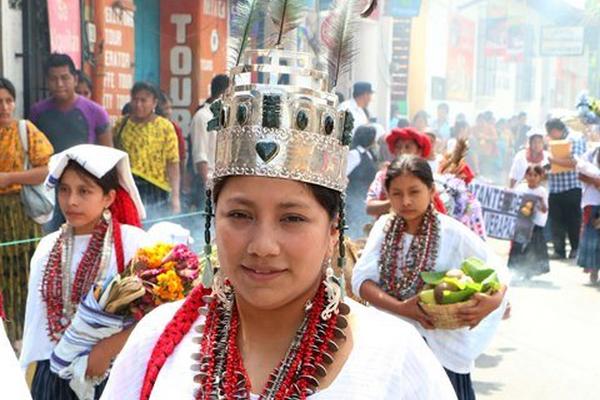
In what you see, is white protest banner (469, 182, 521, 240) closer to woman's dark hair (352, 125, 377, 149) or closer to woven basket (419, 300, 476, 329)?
woman's dark hair (352, 125, 377, 149)

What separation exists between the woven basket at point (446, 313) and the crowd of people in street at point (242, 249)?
4cm

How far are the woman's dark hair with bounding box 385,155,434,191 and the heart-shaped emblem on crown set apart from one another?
2.87 meters

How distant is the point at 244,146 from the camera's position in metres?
2.11

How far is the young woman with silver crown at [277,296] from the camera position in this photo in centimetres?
205

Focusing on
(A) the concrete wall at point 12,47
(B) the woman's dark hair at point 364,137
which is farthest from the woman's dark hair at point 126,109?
(B) the woman's dark hair at point 364,137

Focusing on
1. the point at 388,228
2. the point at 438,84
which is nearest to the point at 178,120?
the point at 388,228

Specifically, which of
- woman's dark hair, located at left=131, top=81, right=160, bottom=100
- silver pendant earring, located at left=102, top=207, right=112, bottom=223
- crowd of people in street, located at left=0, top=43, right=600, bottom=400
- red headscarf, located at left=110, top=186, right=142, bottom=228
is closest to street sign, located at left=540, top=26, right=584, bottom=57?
crowd of people in street, located at left=0, top=43, right=600, bottom=400

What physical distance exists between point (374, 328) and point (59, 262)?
8.02 feet

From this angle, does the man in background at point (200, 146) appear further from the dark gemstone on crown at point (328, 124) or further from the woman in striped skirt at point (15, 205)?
the dark gemstone on crown at point (328, 124)

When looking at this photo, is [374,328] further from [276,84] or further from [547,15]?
[547,15]

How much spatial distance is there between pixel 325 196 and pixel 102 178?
2422mm

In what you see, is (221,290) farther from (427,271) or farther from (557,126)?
(557,126)

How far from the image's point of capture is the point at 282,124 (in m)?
2.12

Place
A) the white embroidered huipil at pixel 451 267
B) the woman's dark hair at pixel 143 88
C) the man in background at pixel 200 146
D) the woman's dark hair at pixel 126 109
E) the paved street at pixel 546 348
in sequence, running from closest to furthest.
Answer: the white embroidered huipil at pixel 451 267
the paved street at pixel 546 348
the woman's dark hair at pixel 126 109
the woman's dark hair at pixel 143 88
the man in background at pixel 200 146
